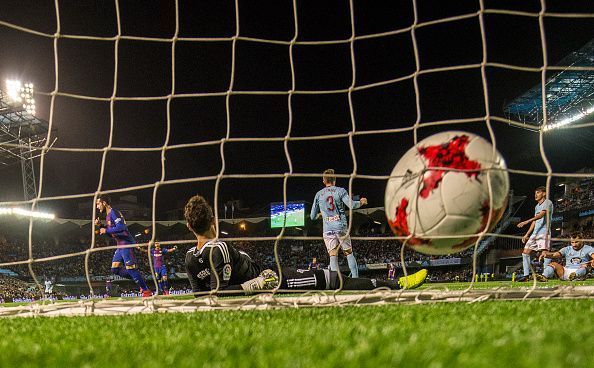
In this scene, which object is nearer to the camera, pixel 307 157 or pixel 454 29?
pixel 454 29

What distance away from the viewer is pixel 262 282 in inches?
165

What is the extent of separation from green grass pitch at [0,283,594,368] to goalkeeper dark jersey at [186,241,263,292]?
1.55m

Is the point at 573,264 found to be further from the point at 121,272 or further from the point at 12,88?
the point at 12,88

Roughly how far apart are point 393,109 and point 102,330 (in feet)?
79.0

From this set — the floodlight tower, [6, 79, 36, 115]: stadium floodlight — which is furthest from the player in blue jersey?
[6, 79, 36, 115]: stadium floodlight

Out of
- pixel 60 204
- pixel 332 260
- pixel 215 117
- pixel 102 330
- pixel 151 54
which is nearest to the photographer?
pixel 102 330

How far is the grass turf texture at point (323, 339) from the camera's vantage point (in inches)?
47.0

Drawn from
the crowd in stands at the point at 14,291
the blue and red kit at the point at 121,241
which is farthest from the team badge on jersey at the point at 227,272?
the crowd in stands at the point at 14,291

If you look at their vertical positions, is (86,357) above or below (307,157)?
below

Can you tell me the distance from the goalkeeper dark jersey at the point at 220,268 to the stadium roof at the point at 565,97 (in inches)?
934

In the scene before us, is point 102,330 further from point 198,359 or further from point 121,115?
point 121,115

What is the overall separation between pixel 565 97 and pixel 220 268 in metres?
27.9

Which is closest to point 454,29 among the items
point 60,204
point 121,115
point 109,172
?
point 121,115

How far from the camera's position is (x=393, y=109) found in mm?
25016
